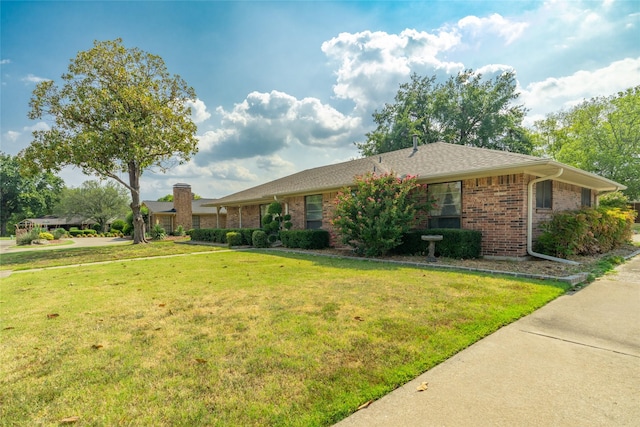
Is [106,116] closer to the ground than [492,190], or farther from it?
farther from it

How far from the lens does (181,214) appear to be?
29.1 metres

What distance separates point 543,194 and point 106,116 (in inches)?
761

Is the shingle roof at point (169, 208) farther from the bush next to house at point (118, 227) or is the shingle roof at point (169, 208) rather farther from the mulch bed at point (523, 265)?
the mulch bed at point (523, 265)

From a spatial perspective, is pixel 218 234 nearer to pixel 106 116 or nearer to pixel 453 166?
pixel 106 116

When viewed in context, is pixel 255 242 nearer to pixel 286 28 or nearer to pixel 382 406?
pixel 286 28

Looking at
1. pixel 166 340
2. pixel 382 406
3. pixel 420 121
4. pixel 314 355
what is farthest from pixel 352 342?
pixel 420 121

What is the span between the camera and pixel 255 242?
14.5 meters

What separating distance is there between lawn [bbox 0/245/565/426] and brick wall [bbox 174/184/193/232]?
2376 centimetres

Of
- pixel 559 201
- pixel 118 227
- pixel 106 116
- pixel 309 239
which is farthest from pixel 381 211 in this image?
pixel 118 227

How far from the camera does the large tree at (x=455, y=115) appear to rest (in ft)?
80.2

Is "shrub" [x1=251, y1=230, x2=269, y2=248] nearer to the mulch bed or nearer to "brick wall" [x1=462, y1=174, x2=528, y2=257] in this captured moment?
the mulch bed

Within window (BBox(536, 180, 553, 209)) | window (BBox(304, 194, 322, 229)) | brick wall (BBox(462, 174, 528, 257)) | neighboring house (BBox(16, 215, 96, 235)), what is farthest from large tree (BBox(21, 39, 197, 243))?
neighboring house (BBox(16, 215, 96, 235))

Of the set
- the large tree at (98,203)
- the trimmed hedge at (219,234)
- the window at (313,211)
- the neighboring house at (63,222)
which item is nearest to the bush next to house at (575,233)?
the window at (313,211)

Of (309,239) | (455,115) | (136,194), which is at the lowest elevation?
(309,239)
